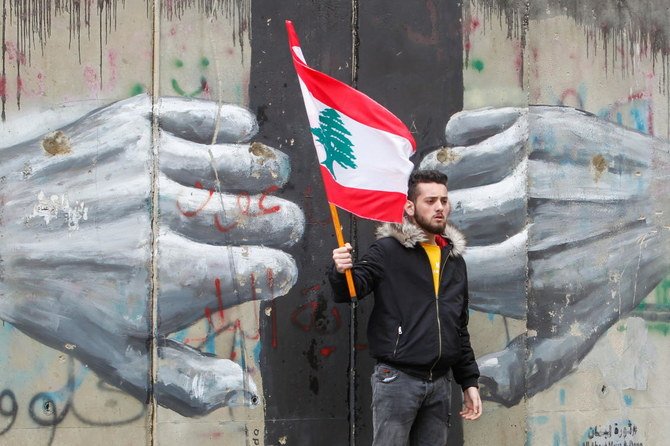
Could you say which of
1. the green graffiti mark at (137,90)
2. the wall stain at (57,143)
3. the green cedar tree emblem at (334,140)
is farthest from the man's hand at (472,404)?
the wall stain at (57,143)

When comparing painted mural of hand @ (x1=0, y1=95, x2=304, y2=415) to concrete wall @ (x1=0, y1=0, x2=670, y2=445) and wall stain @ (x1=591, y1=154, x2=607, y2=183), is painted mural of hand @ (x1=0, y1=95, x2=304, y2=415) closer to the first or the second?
concrete wall @ (x1=0, y1=0, x2=670, y2=445)

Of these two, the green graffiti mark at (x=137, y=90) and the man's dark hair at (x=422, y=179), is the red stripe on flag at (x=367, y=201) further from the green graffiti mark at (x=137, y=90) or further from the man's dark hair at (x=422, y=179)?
the green graffiti mark at (x=137, y=90)

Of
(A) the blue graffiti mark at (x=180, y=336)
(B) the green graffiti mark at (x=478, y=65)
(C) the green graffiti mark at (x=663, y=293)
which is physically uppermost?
(B) the green graffiti mark at (x=478, y=65)

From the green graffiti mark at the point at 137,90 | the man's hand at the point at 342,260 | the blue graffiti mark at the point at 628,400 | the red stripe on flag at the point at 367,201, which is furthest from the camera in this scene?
the blue graffiti mark at the point at 628,400

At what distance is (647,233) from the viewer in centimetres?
580

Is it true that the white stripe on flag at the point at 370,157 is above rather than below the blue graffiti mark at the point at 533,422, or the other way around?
above

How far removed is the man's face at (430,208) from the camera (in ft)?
15.2

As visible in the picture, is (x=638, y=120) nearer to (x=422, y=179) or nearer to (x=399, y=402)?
(x=422, y=179)

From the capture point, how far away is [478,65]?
17.9 ft

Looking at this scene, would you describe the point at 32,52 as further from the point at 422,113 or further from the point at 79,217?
the point at 422,113

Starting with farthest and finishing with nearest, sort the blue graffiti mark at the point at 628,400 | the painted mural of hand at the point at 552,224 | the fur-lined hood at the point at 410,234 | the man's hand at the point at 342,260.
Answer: the blue graffiti mark at the point at 628,400 → the painted mural of hand at the point at 552,224 → the fur-lined hood at the point at 410,234 → the man's hand at the point at 342,260

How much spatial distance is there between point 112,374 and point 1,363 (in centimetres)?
56

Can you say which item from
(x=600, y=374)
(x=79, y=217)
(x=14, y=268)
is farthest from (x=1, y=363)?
(x=600, y=374)

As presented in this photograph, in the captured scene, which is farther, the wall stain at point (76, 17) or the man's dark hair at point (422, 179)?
the wall stain at point (76, 17)
